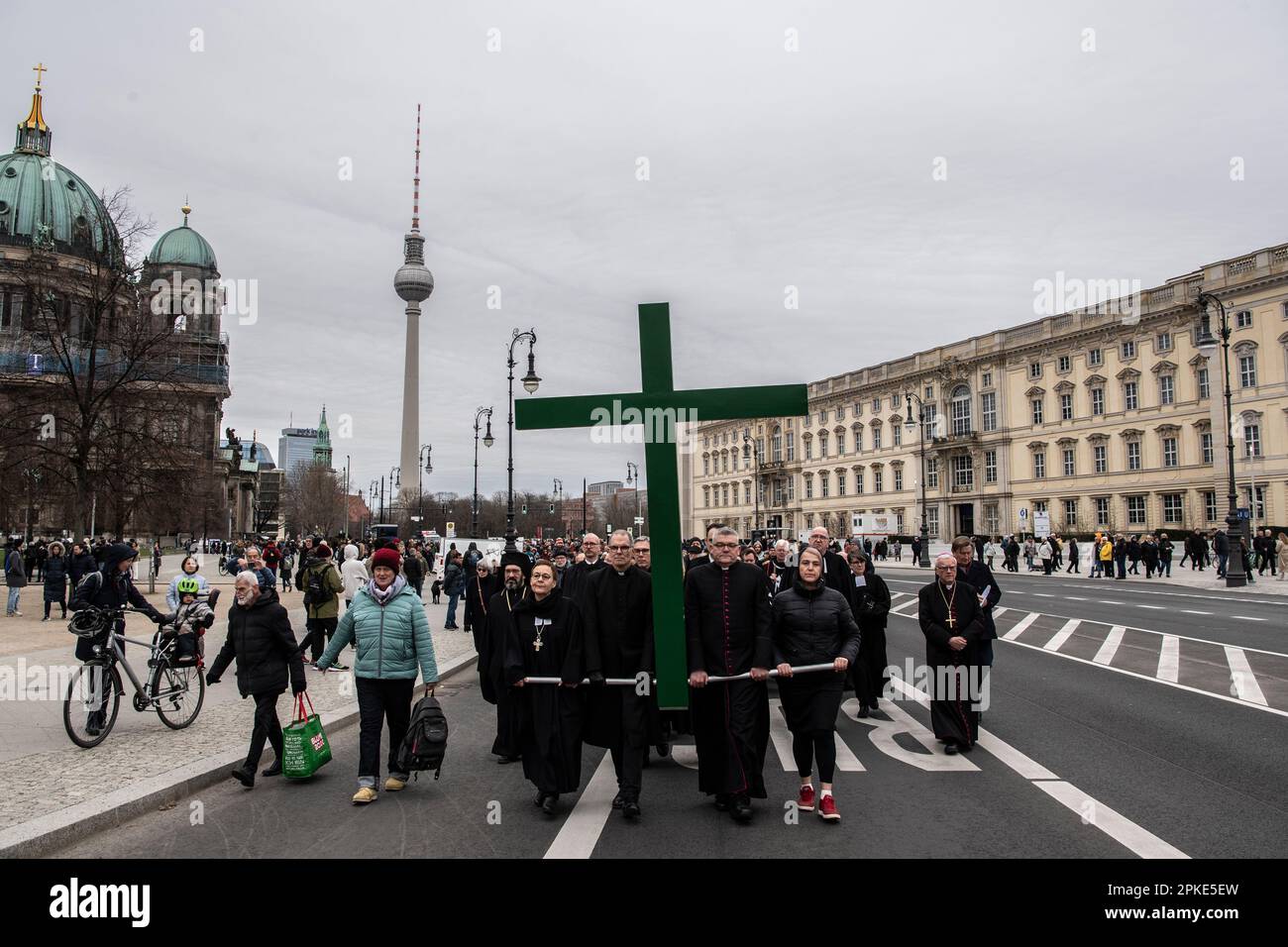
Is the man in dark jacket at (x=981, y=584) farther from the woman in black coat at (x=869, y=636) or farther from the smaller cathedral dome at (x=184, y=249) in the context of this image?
the smaller cathedral dome at (x=184, y=249)

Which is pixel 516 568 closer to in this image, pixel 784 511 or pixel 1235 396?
pixel 1235 396

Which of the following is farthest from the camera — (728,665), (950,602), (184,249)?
(184,249)

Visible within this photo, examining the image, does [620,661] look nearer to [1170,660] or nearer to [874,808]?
[874,808]

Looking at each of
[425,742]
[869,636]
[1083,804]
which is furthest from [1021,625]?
[425,742]

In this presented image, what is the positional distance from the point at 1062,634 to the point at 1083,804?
1228cm

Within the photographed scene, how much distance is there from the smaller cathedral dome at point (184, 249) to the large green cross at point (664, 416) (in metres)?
118

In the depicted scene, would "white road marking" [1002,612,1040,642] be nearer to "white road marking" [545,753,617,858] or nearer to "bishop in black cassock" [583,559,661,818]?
"white road marking" [545,753,617,858]

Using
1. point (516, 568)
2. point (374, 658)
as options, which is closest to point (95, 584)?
point (374, 658)

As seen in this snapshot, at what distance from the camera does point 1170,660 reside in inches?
533

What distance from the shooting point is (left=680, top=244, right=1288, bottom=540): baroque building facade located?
2020 inches

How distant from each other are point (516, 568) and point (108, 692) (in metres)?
4.47

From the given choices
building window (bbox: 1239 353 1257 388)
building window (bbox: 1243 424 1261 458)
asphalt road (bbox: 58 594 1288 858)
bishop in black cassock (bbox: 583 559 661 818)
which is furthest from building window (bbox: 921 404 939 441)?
bishop in black cassock (bbox: 583 559 661 818)

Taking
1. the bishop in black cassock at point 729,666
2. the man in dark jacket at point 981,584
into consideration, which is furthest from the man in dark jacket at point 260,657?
the man in dark jacket at point 981,584
